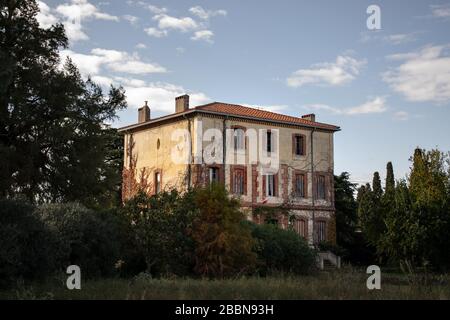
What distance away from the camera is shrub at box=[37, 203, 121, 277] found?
1474cm

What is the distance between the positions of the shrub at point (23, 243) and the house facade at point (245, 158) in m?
21.3

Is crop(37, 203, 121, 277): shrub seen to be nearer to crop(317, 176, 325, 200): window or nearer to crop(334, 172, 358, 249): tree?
crop(317, 176, 325, 200): window

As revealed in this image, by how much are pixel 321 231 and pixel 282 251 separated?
18711 mm

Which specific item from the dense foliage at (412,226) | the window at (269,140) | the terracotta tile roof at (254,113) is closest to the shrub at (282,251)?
the dense foliage at (412,226)

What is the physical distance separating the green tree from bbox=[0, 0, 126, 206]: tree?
6206 mm

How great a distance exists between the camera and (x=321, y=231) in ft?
130

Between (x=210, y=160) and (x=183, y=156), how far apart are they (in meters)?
1.62

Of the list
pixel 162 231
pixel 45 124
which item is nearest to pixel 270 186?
pixel 45 124

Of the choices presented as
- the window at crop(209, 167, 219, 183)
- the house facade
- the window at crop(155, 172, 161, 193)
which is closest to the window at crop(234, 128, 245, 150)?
the house facade

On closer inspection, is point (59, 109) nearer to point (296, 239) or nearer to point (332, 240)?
point (296, 239)

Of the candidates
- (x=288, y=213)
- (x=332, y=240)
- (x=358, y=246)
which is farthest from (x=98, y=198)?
(x=358, y=246)

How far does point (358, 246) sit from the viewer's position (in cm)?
4097

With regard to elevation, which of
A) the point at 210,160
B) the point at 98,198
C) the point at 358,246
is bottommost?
the point at 358,246

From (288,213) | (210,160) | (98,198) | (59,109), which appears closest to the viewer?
(59,109)
